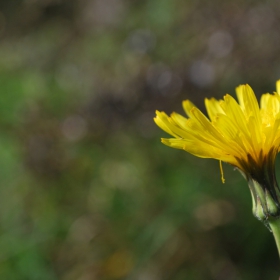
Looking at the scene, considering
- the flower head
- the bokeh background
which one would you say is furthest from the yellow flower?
the bokeh background

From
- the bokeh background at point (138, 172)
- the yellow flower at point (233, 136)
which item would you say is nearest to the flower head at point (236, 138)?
the yellow flower at point (233, 136)

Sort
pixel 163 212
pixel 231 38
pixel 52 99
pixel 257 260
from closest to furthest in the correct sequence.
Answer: pixel 257 260 → pixel 163 212 → pixel 231 38 → pixel 52 99

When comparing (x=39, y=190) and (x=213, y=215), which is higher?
(x=39, y=190)

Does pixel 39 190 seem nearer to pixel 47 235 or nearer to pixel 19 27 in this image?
pixel 47 235

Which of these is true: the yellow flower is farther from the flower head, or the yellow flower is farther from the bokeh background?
the bokeh background

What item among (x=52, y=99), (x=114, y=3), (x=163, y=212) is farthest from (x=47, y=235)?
(x=114, y=3)

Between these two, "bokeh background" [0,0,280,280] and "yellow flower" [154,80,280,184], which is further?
"bokeh background" [0,0,280,280]

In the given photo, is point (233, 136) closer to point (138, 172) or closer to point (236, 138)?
point (236, 138)
